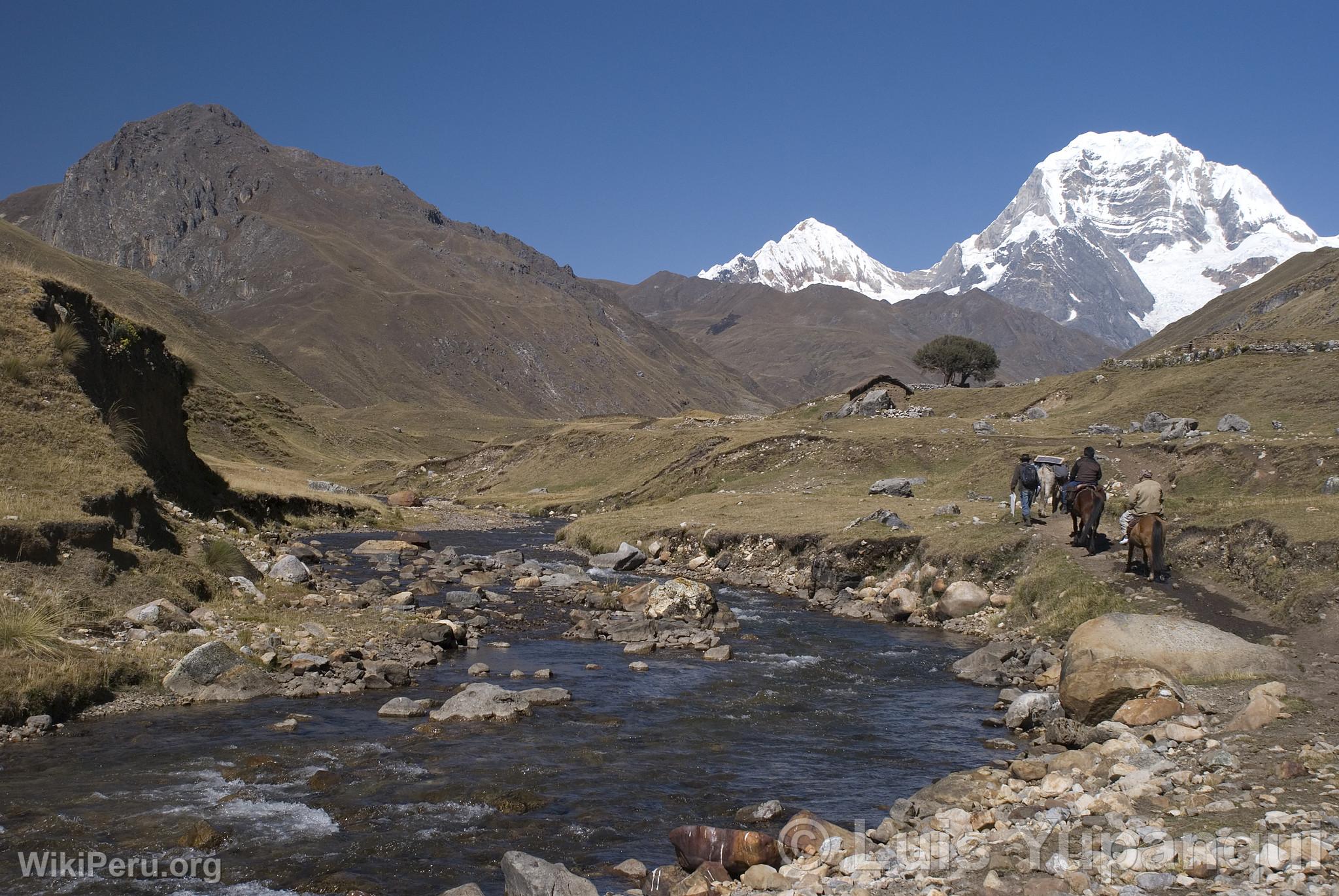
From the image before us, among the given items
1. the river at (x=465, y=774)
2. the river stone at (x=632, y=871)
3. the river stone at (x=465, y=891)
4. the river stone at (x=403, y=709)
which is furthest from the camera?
the river stone at (x=403, y=709)

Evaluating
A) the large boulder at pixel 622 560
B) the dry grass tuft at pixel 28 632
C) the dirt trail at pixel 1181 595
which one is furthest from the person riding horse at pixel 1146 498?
the dry grass tuft at pixel 28 632

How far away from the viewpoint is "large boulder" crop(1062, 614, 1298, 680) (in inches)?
667

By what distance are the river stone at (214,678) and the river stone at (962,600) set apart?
2080 cm

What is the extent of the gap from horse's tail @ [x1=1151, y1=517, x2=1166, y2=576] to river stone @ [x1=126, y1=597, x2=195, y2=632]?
25.0 m

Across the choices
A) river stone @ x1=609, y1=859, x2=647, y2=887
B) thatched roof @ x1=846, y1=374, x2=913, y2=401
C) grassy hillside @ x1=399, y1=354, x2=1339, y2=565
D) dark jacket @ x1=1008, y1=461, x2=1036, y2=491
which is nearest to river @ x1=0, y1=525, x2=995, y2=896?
river stone @ x1=609, y1=859, x2=647, y2=887

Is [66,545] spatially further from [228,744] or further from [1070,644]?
[1070,644]

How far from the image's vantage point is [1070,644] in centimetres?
1828

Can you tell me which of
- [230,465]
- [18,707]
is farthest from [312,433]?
[18,707]

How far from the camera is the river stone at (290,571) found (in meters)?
30.6

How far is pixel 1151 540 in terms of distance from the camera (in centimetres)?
2484

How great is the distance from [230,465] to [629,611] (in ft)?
175

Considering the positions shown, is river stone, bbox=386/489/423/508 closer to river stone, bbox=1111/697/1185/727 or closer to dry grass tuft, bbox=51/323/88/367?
dry grass tuft, bbox=51/323/88/367

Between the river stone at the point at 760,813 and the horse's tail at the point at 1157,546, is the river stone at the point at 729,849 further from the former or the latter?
the horse's tail at the point at 1157,546

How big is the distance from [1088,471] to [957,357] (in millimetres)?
130006
